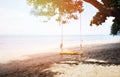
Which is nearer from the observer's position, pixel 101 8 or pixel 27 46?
pixel 101 8

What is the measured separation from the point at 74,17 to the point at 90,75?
3.87 m

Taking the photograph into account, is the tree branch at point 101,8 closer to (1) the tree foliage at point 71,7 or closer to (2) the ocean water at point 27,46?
(1) the tree foliage at point 71,7

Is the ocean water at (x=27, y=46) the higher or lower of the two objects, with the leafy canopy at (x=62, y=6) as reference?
lower

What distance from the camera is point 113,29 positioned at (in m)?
28.4

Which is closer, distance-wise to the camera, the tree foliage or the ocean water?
the tree foliage

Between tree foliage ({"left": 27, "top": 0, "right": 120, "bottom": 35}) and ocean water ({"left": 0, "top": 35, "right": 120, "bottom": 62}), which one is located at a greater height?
tree foliage ({"left": 27, "top": 0, "right": 120, "bottom": 35})

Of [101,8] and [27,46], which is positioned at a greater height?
[101,8]

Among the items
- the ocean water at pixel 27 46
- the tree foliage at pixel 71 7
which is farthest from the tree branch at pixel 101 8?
the ocean water at pixel 27 46

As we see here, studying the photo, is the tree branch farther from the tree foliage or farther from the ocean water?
the ocean water

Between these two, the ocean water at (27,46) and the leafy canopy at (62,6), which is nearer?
the leafy canopy at (62,6)

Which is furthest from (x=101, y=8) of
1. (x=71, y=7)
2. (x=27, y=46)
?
(x=27, y=46)

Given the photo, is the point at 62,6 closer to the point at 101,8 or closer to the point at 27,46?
the point at 101,8

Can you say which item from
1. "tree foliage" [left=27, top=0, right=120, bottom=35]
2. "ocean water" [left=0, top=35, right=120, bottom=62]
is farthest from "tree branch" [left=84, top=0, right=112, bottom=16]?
"ocean water" [left=0, top=35, right=120, bottom=62]

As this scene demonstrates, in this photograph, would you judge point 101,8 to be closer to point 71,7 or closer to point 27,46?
point 71,7
